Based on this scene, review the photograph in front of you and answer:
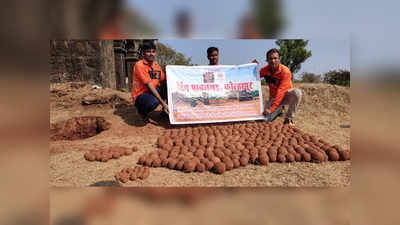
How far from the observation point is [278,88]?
3.39m

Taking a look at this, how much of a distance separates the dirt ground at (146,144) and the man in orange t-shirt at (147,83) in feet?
0.99

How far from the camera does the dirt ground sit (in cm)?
175

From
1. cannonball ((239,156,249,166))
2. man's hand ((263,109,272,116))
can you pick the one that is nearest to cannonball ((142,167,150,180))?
cannonball ((239,156,249,166))

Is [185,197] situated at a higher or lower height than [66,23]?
lower

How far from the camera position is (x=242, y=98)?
11.3 feet

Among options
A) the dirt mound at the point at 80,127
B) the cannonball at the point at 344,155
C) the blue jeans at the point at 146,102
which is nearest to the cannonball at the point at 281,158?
the cannonball at the point at 344,155

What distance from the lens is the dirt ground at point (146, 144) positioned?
5.74ft

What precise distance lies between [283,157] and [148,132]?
199 centimetres

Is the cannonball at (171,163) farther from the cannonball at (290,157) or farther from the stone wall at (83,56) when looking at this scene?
the cannonball at (290,157)

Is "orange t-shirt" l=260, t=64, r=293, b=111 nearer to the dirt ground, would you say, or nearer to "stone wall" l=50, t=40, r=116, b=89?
the dirt ground

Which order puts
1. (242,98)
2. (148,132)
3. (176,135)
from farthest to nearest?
(242,98), (148,132), (176,135)
